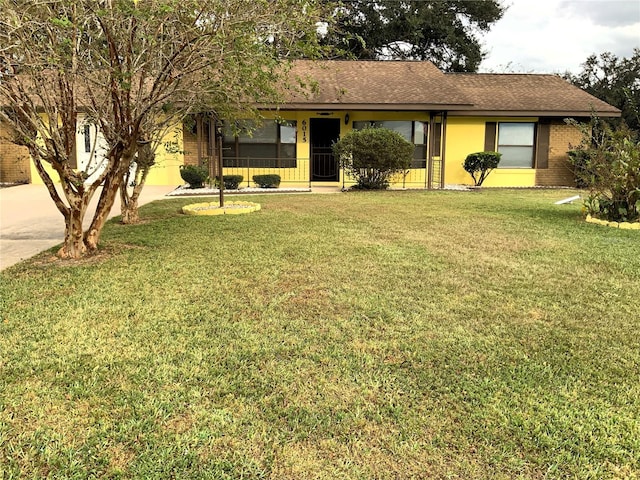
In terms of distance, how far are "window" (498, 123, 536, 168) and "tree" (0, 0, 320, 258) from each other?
44.5 feet

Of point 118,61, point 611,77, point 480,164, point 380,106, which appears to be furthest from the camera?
point 611,77

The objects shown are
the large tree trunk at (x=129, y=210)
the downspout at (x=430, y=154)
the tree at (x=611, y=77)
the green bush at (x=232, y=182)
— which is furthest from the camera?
the tree at (x=611, y=77)

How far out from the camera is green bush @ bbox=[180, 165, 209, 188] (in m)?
Answer: 15.0

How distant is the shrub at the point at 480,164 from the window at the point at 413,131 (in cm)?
150

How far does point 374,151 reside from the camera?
13.8 meters

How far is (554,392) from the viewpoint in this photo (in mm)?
2775

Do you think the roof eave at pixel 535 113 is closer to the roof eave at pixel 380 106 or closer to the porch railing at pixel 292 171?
the roof eave at pixel 380 106

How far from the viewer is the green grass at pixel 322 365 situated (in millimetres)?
2234

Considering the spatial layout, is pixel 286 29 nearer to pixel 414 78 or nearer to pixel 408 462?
pixel 408 462

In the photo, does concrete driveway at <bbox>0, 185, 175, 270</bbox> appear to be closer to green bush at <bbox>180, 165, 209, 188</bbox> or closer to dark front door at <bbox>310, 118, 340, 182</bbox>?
green bush at <bbox>180, 165, 209, 188</bbox>

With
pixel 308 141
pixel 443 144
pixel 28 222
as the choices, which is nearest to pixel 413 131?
pixel 443 144

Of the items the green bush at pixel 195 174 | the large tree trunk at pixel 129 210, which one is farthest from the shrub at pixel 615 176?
the green bush at pixel 195 174

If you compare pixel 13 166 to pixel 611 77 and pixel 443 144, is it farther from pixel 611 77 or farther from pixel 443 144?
pixel 611 77

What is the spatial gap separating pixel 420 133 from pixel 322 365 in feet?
49.1
